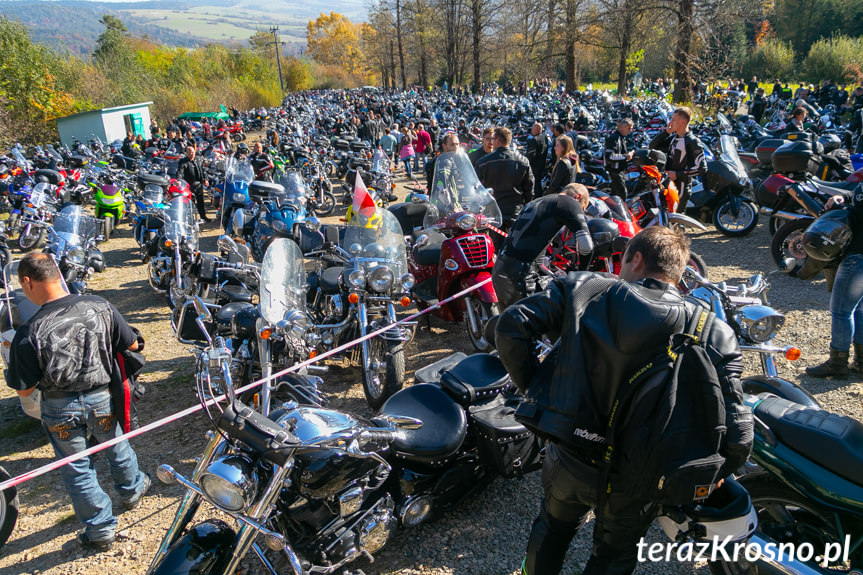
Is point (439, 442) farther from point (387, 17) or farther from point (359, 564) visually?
point (387, 17)

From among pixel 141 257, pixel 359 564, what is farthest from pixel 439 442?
pixel 141 257

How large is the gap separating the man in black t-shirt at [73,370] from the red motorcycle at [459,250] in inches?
104

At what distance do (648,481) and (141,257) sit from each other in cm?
963

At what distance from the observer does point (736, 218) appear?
7770 millimetres

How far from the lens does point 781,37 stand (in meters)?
43.6

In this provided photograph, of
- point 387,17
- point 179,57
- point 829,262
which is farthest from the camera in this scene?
point 179,57

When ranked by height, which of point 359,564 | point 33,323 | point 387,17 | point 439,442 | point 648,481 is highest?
point 387,17

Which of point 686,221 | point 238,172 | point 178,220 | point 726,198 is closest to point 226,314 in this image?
point 178,220

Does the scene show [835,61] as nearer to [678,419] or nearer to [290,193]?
[290,193]

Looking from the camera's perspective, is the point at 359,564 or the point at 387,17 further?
the point at 387,17

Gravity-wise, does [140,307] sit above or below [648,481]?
below

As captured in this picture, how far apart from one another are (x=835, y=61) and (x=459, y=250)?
36.6 meters

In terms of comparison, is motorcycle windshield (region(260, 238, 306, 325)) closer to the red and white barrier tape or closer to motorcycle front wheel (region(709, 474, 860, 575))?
the red and white barrier tape

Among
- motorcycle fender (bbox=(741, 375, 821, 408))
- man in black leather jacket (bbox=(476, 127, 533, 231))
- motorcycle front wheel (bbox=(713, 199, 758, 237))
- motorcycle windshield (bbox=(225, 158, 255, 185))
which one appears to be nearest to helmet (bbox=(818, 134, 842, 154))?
motorcycle front wheel (bbox=(713, 199, 758, 237))
